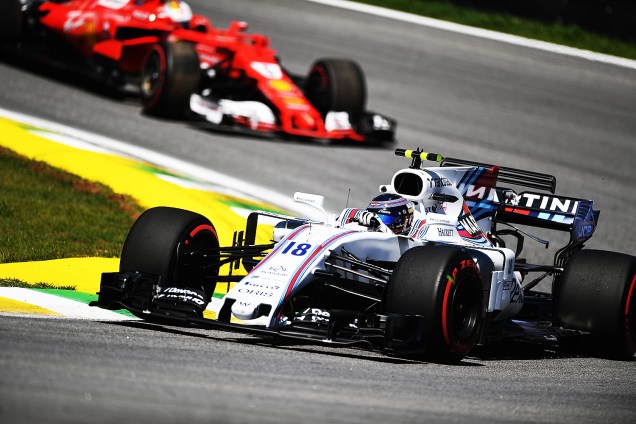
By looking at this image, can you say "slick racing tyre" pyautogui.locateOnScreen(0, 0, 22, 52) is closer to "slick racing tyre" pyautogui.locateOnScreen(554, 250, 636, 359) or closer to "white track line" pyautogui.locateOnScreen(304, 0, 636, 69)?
"white track line" pyautogui.locateOnScreen(304, 0, 636, 69)

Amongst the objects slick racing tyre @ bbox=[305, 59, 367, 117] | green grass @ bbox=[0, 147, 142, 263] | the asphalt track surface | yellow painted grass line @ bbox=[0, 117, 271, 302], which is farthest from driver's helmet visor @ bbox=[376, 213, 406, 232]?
slick racing tyre @ bbox=[305, 59, 367, 117]

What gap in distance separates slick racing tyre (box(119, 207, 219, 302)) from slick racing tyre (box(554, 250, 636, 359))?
8.84ft

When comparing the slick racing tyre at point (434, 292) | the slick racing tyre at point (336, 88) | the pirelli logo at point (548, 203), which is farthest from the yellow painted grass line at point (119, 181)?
the slick racing tyre at point (336, 88)

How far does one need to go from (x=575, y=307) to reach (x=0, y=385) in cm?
514

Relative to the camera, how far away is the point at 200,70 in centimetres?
1622

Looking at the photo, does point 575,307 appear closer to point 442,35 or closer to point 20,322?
point 20,322

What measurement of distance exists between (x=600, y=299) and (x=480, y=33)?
45.7ft

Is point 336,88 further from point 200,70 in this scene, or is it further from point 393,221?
point 393,221

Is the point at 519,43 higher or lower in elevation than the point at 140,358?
higher

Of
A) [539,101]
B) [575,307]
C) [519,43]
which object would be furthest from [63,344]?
[519,43]

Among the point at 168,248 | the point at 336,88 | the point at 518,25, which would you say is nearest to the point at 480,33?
the point at 518,25

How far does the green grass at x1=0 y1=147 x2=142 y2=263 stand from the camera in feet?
35.1

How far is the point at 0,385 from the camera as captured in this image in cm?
532

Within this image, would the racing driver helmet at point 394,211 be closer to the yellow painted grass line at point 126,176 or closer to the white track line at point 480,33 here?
the yellow painted grass line at point 126,176
